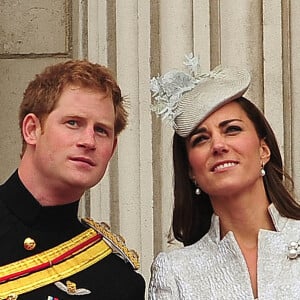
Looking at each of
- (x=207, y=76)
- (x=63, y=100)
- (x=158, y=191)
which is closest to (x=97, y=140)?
(x=63, y=100)

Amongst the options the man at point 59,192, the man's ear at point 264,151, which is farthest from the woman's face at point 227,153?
the man at point 59,192

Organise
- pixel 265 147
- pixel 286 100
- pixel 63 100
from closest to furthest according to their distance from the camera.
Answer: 1. pixel 63 100
2. pixel 265 147
3. pixel 286 100

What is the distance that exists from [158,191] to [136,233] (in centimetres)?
13

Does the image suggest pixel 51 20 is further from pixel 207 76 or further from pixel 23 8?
pixel 207 76

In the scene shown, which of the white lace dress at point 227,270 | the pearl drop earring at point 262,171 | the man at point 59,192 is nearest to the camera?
the man at point 59,192

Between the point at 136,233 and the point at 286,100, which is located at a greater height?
the point at 286,100

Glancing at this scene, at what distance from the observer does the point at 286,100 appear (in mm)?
3549

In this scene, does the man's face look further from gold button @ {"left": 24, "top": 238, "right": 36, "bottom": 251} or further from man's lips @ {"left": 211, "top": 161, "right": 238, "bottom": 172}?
man's lips @ {"left": 211, "top": 161, "right": 238, "bottom": 172}

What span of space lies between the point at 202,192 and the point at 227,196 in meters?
0.14

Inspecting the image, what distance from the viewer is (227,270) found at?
9.48ft

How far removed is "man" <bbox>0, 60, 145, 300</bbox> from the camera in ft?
8.91

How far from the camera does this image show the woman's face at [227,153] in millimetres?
2857

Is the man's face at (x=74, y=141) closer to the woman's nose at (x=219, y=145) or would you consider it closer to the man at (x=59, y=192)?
the man at (x=59, y=192)

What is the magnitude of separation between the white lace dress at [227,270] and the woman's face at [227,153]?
0.11 meters
